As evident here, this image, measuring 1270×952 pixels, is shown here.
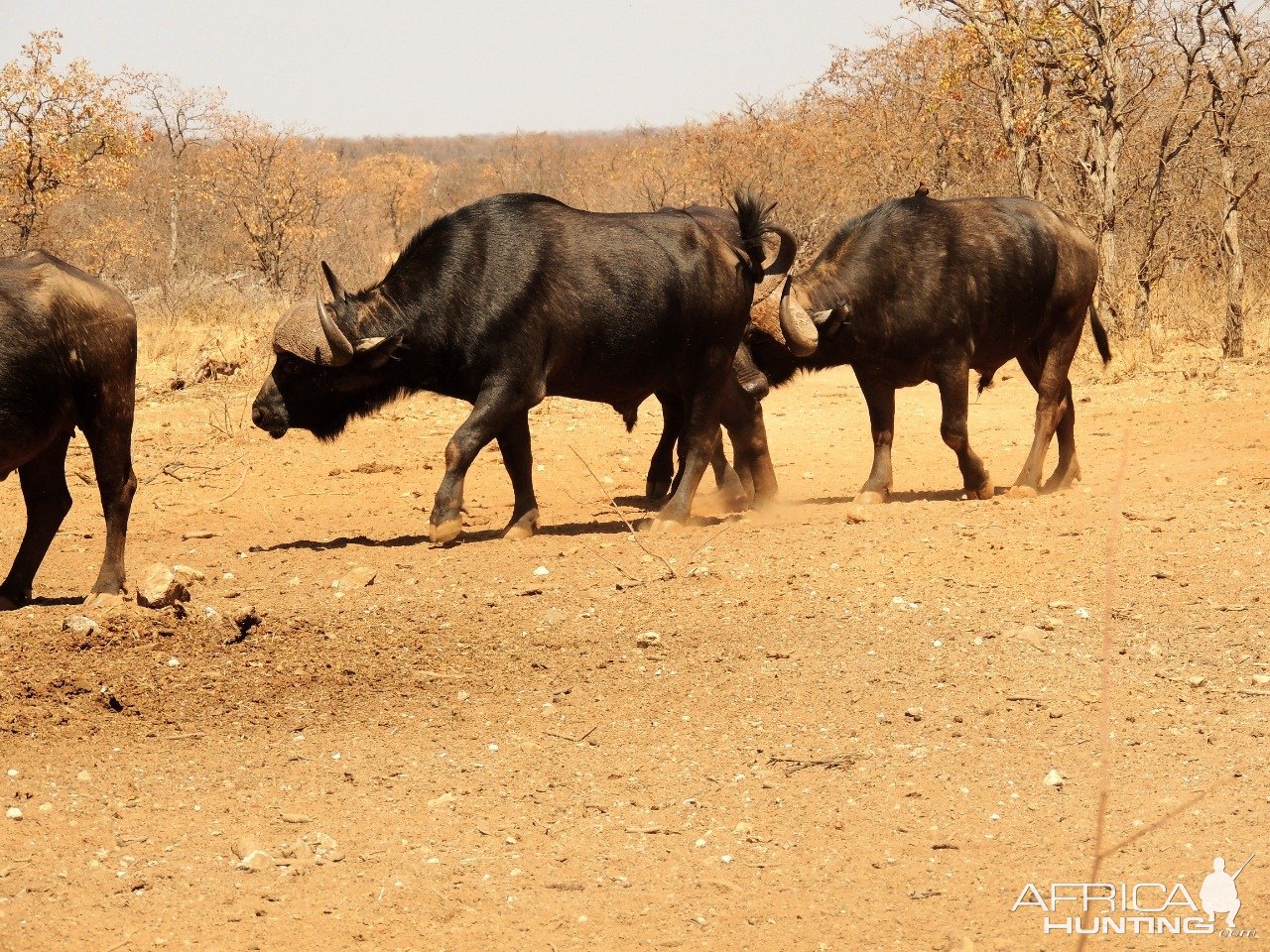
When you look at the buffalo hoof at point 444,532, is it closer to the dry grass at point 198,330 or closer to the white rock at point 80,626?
the white rock at point 80,626

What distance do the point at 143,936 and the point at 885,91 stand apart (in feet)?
75.5

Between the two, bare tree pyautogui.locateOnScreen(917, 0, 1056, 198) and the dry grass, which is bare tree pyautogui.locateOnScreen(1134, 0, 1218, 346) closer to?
bare tree pyautogui.locateOnScreen(917, 0, 1056, 198)

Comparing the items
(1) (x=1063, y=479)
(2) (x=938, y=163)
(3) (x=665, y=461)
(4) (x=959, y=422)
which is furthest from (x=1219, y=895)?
(2) (x=938, y=163)

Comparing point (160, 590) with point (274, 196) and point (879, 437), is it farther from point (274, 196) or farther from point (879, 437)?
point (274, 196)

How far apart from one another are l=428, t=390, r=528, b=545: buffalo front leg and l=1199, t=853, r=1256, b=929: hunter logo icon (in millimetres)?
5111

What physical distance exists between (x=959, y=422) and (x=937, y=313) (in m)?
0.72

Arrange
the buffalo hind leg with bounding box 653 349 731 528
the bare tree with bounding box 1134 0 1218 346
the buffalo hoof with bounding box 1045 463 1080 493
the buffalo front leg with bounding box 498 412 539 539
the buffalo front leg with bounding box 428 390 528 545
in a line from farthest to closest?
the bare tree with bounding box 1134 0 1218 346
the buffalo hoof with bounding box 1045 463 1080 493
the buffalo hind leg with bounding box 653 349 731 528
the buffalo front leg with bounding box 498 412 539 539
the buffalo front leg with bounding box 428 390 528 545

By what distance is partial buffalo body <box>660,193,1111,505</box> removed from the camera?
31.2 ft

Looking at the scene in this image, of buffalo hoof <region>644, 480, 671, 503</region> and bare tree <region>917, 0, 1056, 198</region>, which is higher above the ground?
bare tree <region>917, 0, 1056, 198</region>

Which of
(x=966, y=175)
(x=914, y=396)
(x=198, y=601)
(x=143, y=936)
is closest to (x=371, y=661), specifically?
(x=198, y=601)

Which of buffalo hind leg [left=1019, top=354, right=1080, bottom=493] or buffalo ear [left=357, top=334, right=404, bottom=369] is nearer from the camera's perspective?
buffalo ear [left=357, top=334, right=404, bottom=369]

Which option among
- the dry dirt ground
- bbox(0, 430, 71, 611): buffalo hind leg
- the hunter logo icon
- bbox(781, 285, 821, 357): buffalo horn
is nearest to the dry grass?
the dry dirt ground

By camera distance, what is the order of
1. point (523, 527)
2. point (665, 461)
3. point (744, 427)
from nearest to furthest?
point (523, 527), point (744, 427), point (665, 461)

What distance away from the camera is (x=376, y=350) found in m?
8.52
